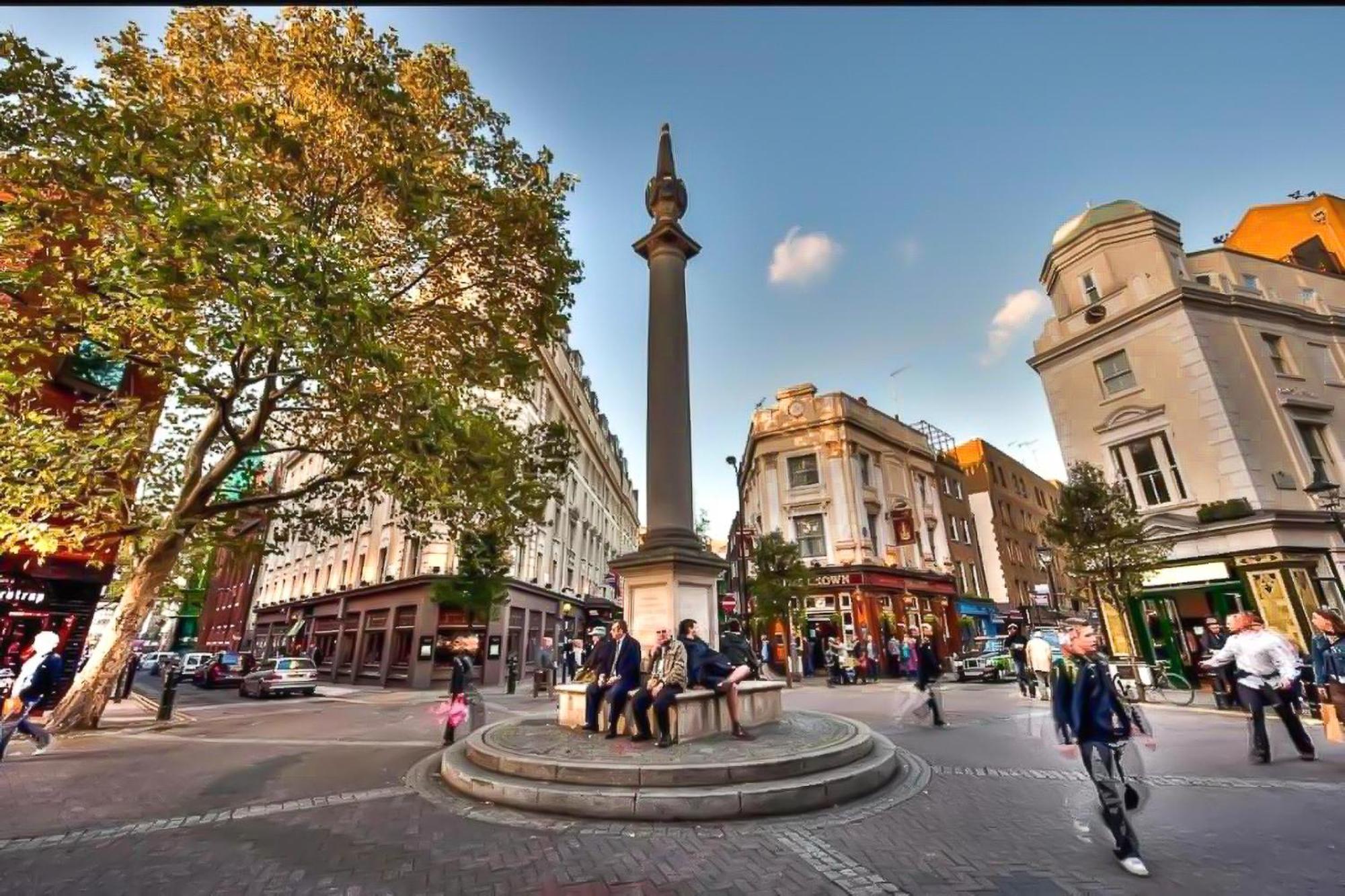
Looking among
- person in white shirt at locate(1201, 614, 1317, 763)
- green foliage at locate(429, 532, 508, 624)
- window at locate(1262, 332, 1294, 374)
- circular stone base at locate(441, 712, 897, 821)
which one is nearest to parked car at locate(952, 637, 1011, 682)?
window at locate(1262, 332, 1294, 374)

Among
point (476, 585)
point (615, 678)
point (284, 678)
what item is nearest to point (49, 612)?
point (284, 678)

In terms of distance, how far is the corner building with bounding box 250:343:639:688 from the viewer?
24.9 m

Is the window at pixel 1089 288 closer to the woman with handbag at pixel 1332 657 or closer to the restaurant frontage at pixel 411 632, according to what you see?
the woman with handbag at pixel 1332 657

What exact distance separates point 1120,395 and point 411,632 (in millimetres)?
29987

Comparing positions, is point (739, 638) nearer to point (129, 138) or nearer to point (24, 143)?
point (129, 138)

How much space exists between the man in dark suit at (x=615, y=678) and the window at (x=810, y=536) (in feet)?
72.1

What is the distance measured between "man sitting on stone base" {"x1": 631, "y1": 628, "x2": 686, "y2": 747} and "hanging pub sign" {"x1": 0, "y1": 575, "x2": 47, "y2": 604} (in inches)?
681

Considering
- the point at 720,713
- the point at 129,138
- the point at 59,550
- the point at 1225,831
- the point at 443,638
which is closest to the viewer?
the point at 1225,831

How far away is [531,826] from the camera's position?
203 inches

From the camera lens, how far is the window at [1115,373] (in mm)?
20484

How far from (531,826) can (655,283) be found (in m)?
9.47

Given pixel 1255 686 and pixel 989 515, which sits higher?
pixel 989 515

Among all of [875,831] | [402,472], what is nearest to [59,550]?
[402,472]

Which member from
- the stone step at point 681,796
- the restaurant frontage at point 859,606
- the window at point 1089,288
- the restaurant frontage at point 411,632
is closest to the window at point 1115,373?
the window at point 1089,288
